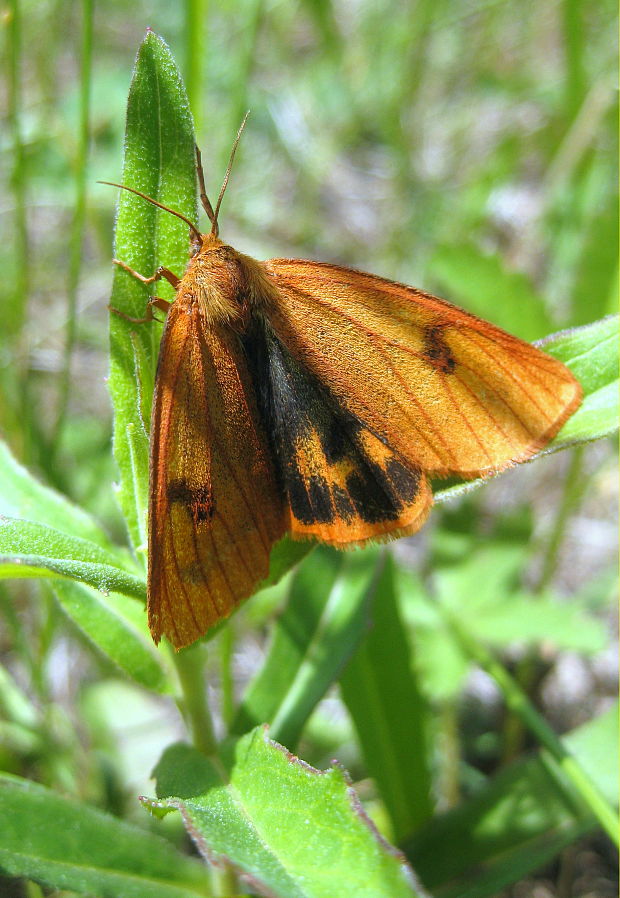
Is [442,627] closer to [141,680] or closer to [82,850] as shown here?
[141,680]

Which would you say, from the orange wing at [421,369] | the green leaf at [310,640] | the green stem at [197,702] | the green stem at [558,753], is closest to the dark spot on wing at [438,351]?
the orange wing at [421,369]

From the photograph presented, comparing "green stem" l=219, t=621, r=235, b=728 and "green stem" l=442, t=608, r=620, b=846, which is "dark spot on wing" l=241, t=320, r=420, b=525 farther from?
"green stem" l=442, t=608, r=620, b=846

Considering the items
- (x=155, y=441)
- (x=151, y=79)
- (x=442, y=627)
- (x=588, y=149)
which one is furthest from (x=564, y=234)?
(x=155, y=441)

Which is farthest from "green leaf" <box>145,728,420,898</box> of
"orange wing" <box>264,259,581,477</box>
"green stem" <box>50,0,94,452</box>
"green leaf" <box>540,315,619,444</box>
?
"green stem" <box>50,0,94,452</box>

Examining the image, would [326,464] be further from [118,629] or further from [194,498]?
[118,629]

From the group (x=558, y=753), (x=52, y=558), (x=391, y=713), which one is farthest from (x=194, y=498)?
(x=558, y=753)
